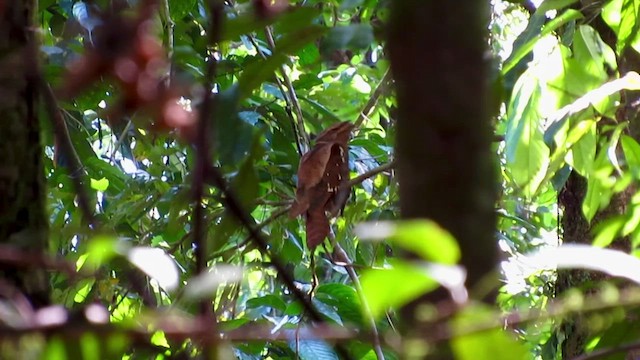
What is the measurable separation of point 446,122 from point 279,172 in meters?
0.98

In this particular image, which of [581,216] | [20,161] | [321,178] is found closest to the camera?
[20,161]

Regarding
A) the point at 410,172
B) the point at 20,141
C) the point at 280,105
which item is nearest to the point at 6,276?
the point at 20,141

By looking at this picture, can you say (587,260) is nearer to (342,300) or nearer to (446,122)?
(446,122)

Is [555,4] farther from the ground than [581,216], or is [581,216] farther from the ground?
[555,4]

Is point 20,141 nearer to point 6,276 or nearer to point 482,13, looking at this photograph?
point 6,276

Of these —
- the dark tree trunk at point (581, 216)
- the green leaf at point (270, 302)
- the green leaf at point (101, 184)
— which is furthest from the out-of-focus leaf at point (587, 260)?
the green leaf at point (101, 184)

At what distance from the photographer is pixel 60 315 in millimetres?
275

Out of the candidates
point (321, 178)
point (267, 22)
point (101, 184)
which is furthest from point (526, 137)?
point (101, 184)

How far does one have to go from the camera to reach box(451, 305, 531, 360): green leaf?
9.4 inches

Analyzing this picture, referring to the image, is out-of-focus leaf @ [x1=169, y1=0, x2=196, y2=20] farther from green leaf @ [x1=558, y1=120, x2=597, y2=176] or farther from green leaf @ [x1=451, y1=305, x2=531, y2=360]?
green leaf @ [x1=451, y1=305, x2=531, y2=360]

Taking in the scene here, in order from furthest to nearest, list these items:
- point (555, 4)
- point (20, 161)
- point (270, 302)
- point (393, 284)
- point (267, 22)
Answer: point (270, 302) < point (555, 4) < point (20, 161) < point (267, 22) < point (393, 284)

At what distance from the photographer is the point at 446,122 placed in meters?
0.26

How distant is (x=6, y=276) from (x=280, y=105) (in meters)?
0.95

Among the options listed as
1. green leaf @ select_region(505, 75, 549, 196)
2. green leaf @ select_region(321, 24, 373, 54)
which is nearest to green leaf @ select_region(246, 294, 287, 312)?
green leaf @ select_region(505, 75, 549, 196)
